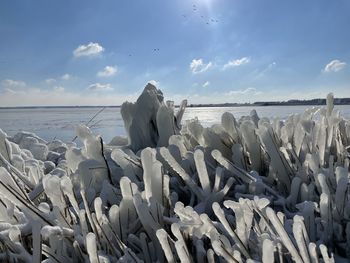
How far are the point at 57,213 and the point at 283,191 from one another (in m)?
0.64

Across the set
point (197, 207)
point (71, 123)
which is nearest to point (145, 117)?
point (197, 207)

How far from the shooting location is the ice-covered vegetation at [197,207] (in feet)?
2.34

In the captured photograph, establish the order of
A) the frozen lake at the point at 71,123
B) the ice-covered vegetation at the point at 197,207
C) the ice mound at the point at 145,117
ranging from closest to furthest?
the ice-covered vegetation at the point at 197,207 → the ice mound at the point at 145,117 → the frozen lake at the point at 71,123

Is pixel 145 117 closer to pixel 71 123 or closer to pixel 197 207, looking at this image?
pixel 197 207

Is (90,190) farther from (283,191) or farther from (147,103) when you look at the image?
(147,103)

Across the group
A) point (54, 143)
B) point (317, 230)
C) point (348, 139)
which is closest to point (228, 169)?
point (317, 230)

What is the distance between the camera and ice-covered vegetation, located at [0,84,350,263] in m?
0.71

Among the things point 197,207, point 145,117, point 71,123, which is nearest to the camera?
point 197,207

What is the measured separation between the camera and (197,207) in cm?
95

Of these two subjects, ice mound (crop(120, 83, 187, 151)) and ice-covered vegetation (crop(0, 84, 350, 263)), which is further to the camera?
ice mound (crop(120, 83, 187, 151))

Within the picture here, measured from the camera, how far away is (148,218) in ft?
2.64

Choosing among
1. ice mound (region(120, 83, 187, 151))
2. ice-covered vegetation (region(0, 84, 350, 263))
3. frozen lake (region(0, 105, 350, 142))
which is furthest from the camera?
frozen lake (region(0, 105, 350, 142))

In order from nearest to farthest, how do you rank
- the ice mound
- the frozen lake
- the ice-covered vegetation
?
the ice-covered vegetation < the ice mound < the frozen lake

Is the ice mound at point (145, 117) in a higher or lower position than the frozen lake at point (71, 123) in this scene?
higher
